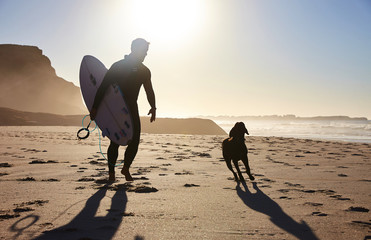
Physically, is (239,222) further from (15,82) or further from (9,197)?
(15,82)

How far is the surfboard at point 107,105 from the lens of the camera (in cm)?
339

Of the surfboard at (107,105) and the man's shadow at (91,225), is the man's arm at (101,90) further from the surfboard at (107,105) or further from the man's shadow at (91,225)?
the man's shadow at (91,225)

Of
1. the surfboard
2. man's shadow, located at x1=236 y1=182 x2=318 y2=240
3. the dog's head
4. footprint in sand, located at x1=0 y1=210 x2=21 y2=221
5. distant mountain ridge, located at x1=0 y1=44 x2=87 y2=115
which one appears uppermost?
distant mountain ridge, located at x1=0 y1=44 x2=87 y2=115

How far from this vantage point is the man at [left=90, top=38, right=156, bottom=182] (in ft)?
11.3

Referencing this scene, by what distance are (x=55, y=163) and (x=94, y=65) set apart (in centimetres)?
214

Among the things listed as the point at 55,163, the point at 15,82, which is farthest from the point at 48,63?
the point at 55,163

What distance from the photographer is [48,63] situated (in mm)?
101500

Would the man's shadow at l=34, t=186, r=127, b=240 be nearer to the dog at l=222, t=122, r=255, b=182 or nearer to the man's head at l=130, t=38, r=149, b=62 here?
the man's head at l=130, t=38, r=149, b=62

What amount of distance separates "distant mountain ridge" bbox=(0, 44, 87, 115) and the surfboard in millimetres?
83777

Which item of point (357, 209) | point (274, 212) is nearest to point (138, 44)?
point (274, 212)

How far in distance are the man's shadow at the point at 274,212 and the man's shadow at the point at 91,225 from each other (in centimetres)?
117

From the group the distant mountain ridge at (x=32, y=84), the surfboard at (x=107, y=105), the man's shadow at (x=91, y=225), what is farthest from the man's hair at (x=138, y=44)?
the distant mountain ridge at (x=32, y=84)

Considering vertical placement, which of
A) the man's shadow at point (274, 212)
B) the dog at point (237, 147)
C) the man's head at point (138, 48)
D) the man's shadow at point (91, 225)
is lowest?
the man's shadow at point (274, 212)

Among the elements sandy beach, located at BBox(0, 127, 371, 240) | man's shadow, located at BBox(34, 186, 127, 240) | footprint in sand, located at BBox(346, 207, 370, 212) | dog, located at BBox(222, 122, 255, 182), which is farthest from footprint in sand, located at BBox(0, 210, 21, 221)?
dog, located at BBox(222, 122, 255, 182)
